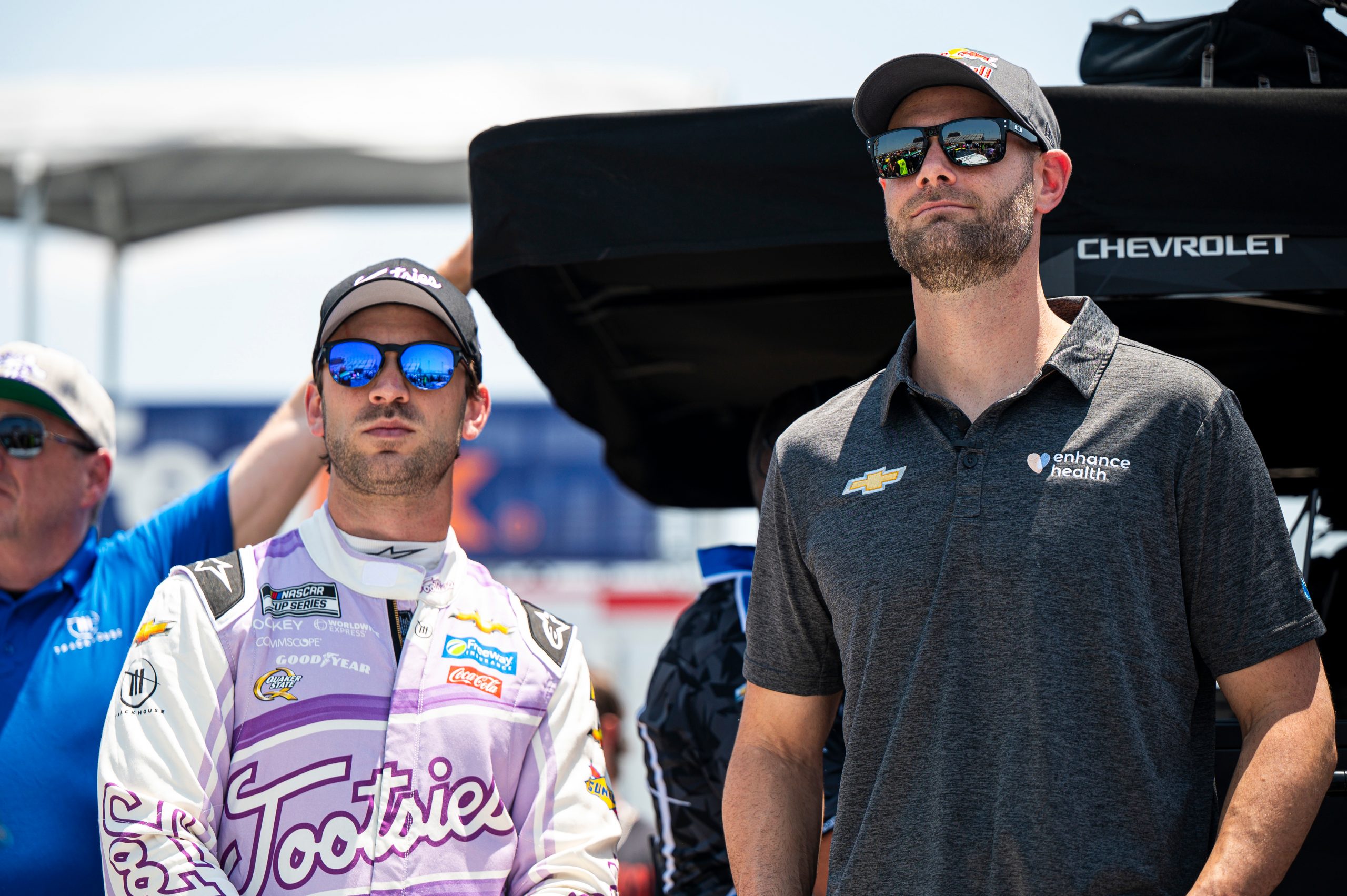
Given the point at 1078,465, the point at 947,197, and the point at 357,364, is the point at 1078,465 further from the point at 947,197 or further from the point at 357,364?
the point at 357,364

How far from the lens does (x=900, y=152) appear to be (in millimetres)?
1940

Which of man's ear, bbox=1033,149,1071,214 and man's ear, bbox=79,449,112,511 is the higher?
man's ear, bbox=1033,149,1071,214

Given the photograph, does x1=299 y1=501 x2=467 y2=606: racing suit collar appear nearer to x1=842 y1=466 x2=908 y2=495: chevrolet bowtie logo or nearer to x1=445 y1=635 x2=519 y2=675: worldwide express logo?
x1=445 y1=635 x2=519 y2=675: worldwide express logo

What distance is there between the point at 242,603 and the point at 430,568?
346 millimetres

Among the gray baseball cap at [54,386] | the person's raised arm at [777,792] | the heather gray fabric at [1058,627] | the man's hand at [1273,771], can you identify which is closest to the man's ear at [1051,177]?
the heather gray fabric at [1058,627]

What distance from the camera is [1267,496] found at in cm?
168

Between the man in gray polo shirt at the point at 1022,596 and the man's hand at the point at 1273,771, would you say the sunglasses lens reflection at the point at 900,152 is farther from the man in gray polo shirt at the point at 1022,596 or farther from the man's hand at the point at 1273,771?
the man's hand at the point at 1273,771

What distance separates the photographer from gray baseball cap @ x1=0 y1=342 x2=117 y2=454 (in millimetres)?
2826

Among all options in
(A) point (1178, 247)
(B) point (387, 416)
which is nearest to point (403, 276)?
(B) point (387, 416)

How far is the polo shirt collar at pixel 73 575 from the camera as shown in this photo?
2742mm

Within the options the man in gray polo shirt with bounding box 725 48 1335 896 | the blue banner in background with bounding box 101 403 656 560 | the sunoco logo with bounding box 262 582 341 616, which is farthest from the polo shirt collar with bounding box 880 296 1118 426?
the blue banner in background with bounding box 101 403 656 560

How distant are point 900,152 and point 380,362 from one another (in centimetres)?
105

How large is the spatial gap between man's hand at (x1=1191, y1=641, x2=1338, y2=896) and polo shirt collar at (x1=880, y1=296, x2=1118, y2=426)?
47 cm

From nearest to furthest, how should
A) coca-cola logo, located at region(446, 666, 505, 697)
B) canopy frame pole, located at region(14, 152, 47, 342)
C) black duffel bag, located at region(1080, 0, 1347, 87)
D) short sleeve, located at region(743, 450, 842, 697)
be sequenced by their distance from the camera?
short sleeve, located at region(743, 450, 842, 697) < coca-cola logo, located at region(446, 666, 505, 697) < black duffel bag, located at region(1080, 0, 1347, 87) < canopy frame pole, located at region(14, 152, 47, 342)
